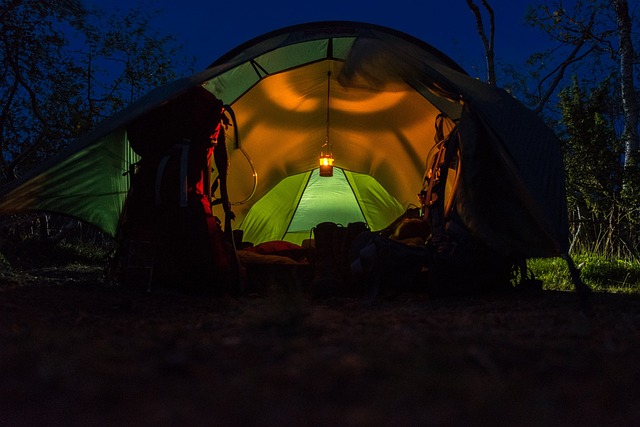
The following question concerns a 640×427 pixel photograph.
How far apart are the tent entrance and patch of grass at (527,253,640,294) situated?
214cm

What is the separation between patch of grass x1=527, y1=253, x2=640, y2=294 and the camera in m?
5.66

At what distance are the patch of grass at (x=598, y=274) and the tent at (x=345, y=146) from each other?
4.78 ft

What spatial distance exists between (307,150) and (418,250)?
3.31 meters

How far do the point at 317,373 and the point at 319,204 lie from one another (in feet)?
20.9

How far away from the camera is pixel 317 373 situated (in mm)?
1429

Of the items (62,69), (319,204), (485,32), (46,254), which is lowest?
(46,254)

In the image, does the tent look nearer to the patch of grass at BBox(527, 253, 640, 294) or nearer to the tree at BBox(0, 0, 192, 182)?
the patch of grass at BBox(527, 253, 640, 294)

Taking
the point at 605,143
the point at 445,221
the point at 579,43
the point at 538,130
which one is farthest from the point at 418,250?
the point at 579,43

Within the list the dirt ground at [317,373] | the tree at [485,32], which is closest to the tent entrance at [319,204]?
the tree at [485,32]

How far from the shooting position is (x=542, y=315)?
303 centimetres

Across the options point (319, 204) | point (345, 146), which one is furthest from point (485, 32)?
point (319, 204)

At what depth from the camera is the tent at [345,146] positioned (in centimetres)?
400

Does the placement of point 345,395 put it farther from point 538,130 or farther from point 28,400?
point 538,130

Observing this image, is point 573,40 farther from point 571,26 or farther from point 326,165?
point 326,165
